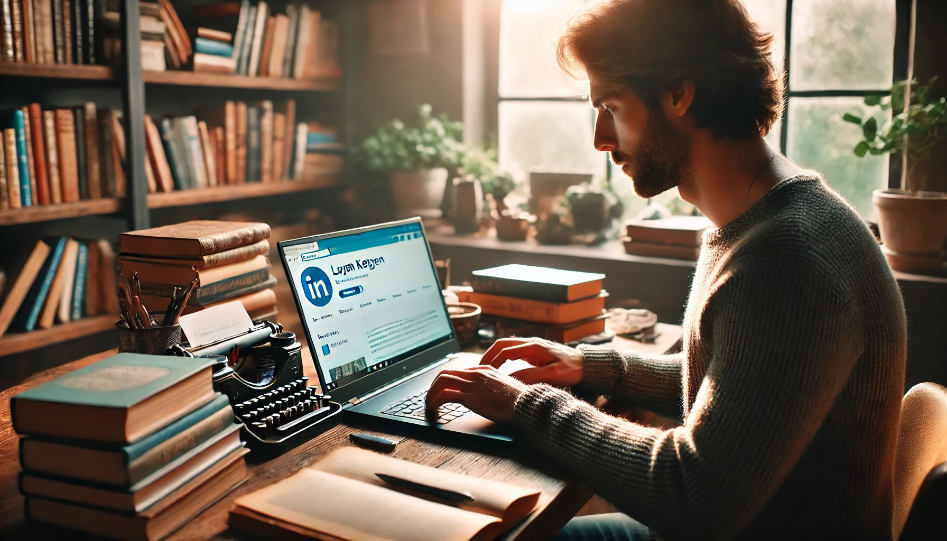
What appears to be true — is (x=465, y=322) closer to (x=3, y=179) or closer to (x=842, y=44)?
(x=3, y=179)

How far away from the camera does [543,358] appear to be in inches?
52.9

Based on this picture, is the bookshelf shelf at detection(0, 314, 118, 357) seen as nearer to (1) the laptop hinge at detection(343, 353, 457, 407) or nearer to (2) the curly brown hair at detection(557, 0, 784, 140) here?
(1) the laptop hinge at detection(343, 353, 457, 407)

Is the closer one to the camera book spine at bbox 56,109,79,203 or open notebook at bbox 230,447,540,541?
open notebook at bbox 230,447,540,541

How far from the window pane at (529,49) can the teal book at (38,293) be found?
1.86m

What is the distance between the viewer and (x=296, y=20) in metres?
3.08

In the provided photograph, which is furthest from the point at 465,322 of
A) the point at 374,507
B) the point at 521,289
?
the point at 374,507

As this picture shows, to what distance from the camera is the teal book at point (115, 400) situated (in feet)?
2.60

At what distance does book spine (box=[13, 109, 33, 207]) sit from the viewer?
2.13 metres

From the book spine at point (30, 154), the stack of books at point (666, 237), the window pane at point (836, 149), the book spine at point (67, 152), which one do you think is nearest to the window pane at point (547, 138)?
the stack of books at point (666, 237)

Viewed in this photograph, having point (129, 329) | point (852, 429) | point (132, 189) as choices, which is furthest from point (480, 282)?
point (132, 189)

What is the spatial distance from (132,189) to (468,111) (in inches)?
54.7

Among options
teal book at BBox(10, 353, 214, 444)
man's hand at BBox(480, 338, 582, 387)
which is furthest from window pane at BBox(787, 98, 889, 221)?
teal book at BBox(10, 353, 214, 444)

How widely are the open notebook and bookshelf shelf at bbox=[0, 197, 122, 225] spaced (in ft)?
5.37

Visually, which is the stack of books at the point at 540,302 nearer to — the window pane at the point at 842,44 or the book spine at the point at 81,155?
the book spine at the point at 81,155
